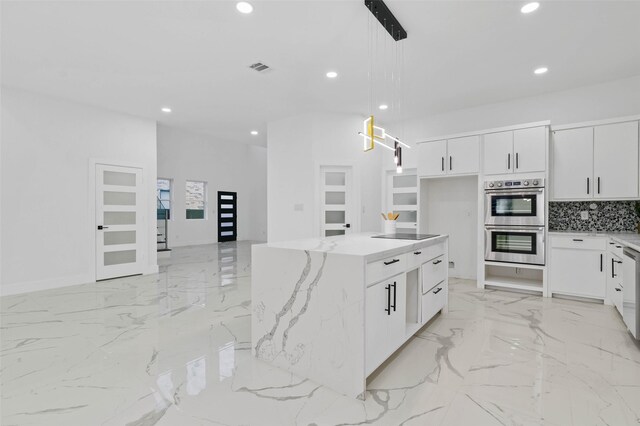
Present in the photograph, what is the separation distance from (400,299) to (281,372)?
1.04m

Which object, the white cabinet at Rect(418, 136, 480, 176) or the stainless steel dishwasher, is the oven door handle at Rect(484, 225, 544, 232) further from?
the stainless steel dishwasher

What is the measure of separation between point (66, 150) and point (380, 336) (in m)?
5.65

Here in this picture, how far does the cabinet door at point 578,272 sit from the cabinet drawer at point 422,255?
2.07 meters

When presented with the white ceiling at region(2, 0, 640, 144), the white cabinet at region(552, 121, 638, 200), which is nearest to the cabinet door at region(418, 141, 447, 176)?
the white ceiling at region(2, 0, 640, 144)

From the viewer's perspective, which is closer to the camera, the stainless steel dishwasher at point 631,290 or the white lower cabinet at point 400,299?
the white lower cabinet at point 400,299

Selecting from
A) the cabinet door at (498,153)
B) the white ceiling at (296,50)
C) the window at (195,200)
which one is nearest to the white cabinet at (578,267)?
the cabinet door at (498,153)

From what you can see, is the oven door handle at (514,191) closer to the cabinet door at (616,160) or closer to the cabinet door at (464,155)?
the cabinet door at (464,155)

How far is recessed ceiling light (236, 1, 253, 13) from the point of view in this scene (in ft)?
8.95

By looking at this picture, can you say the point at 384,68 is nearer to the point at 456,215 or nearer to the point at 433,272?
the point at 433,272

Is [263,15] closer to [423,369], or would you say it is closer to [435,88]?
[435,88]

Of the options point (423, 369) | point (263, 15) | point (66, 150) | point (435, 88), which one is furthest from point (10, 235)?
point (435, 88)

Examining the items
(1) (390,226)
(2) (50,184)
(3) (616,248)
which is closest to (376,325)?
(1) (390,226)

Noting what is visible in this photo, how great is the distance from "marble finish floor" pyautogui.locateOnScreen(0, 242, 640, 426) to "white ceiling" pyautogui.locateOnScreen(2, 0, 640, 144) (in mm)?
3000

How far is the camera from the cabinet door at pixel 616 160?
3926 mm
